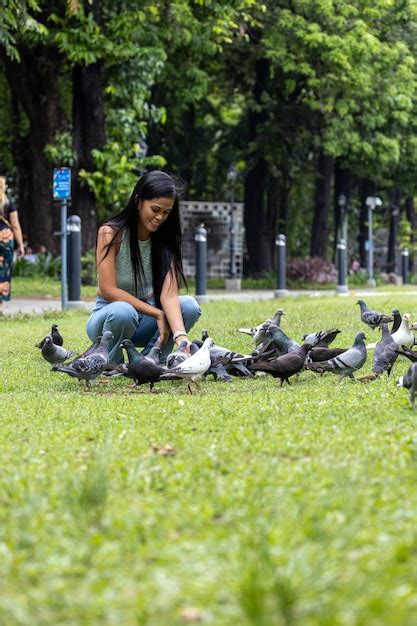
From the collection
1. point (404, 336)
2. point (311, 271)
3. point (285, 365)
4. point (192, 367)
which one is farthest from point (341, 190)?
point (192, 367)

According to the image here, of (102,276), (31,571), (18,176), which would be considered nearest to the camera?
(31,571)

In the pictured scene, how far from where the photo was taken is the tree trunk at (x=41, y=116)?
26.7m

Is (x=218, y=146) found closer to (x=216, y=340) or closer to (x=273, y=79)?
(x=273, y=79)

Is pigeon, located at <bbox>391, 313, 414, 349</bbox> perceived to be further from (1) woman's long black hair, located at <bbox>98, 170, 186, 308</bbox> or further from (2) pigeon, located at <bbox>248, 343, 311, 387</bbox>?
(1) woman's long black hair, located at <bbox>98, 170, 186, 308</bbox>

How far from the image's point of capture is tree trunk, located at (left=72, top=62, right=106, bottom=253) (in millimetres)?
26500

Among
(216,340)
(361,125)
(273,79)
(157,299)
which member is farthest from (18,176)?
(157,299)

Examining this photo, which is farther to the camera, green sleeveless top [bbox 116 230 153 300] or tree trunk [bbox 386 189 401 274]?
tree trunk [bbox 386 189 401 274]

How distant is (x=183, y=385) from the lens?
27.3 feet

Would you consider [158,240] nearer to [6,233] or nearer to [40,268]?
[6,233]

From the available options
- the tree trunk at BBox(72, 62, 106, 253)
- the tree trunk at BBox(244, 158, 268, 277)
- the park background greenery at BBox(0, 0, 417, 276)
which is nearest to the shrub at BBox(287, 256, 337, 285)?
the tree trunk at BBox(244, 158, 268, 277)

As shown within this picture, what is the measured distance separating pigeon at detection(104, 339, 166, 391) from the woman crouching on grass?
0.35m

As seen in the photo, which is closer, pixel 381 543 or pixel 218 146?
pixel 381 543

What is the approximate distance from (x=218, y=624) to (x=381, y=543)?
0.86 meters

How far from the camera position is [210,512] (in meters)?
4.07
